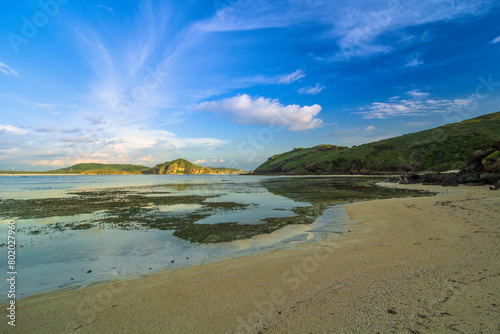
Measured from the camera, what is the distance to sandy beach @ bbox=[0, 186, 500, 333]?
174 inches

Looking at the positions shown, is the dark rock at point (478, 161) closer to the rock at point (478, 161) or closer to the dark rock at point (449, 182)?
the rock at point (478, 161)

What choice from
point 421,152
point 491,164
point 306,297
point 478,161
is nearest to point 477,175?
point 491,164

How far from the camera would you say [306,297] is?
5.48 meters

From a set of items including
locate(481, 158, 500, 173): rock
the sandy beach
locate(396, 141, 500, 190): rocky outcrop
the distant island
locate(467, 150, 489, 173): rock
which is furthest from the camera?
the distant island

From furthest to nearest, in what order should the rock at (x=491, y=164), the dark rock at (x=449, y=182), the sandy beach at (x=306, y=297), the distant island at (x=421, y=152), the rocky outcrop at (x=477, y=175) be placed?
1. the distant island at (x=421, y=152)
2. the dark rock at (x=449, y=182)
3. the rock at (x=491, y=164)
4. the rocky outcrop at (x=477, y=175)
5. the sandy beach at (x=306, y=297)

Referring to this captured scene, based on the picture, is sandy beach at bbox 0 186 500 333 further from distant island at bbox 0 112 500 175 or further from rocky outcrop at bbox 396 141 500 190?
distant island at bbox 0 112 500 175

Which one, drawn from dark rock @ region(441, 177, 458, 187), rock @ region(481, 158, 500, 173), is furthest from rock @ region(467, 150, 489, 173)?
dark rock @ region(441, 177, 458, 187)

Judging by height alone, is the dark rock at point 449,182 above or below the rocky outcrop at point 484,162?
below

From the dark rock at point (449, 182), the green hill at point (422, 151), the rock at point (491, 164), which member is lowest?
the dark rock at point (449, 182)

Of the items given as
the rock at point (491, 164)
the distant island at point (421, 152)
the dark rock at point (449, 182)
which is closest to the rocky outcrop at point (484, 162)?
the rock at point (491, 164)

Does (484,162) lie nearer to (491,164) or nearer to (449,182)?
(491,164)

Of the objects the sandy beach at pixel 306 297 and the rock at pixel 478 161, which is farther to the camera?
the rock at pixel 478 161

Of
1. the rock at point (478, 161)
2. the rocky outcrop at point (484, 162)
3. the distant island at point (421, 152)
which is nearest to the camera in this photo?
the rocky outcrop at point (484, 162)

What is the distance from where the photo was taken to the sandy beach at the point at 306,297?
441 centimetres
